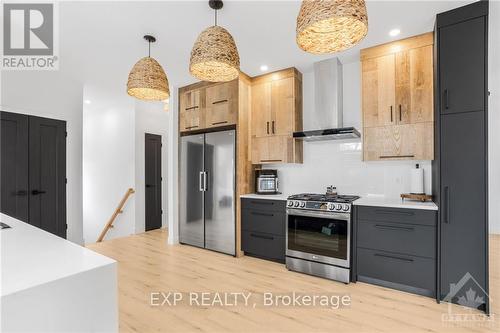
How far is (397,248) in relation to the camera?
2.64m

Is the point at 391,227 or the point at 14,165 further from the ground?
the point at 14,165

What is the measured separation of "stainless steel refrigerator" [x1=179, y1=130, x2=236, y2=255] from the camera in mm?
3854

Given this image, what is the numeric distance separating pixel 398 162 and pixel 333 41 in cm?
217

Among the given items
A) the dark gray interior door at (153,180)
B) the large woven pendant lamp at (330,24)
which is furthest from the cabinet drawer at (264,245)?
the dark gray interior door at (153,180)

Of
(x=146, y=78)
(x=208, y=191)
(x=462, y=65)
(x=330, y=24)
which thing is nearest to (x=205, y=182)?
(x=208, y=191)

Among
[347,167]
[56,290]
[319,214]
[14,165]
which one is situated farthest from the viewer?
[347,167]

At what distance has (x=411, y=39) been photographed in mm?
2824

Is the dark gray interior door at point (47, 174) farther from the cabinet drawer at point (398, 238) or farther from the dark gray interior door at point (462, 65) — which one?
the dark gray interior door at point (462, 65)

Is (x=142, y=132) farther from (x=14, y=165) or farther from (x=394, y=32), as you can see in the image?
(x=394, y=32)

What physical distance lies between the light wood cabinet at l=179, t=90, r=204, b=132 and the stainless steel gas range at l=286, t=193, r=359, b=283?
2056mm

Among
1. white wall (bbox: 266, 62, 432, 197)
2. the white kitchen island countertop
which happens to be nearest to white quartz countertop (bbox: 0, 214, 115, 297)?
the white kitchen island countertop

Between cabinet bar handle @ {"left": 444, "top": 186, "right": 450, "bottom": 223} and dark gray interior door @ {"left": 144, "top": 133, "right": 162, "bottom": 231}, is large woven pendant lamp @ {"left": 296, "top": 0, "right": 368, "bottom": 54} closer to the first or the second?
cabinet bar handle @ {"left": 444, "top": 186, "right": 450, "bottom": 223}

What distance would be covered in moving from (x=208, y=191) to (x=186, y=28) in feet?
7.59

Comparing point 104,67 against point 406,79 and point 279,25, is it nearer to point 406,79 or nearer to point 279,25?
point 279,25
